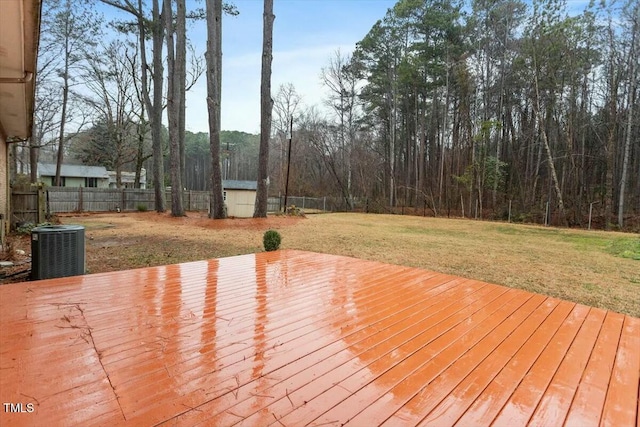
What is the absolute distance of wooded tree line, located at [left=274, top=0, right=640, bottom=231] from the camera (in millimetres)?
13219

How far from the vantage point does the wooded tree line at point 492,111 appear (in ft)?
43.4

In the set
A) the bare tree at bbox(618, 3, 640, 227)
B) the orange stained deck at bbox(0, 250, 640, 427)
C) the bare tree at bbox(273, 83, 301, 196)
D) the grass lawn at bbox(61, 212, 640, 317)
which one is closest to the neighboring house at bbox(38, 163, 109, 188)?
the bare tree at bbox(273, 83, 301, 196)

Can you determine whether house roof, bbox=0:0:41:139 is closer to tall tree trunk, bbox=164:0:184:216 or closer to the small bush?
the small bush

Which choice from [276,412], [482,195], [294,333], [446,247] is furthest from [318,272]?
[482,195]

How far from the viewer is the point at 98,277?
3293mm

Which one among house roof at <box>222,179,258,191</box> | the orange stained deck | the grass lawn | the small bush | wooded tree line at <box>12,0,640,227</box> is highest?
wooded tree line at <box>12,0,640,227</box>

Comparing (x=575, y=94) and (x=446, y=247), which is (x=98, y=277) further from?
(x=575, y=94)

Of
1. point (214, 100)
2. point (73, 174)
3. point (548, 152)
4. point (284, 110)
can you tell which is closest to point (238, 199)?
point (214, 100)

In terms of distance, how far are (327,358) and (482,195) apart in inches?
672

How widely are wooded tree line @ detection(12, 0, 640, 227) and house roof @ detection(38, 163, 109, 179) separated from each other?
12.1 feet

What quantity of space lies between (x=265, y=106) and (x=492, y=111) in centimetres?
1210

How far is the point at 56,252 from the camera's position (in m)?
3.29

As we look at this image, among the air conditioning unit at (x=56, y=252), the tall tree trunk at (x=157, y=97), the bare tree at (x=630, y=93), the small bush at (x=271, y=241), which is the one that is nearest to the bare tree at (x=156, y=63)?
the tall tree trunk at (x=157, y=97)

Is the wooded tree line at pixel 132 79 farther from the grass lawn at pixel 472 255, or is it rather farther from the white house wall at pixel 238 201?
the grass lawn at pixel 472 255
